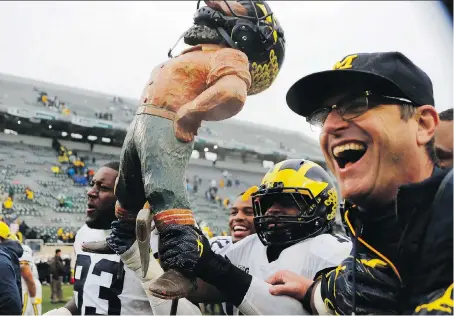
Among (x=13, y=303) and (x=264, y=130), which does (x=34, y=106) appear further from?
(x=264, y=130)

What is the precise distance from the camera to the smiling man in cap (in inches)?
39.4

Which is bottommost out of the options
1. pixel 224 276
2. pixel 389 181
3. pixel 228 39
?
pixel 224 276

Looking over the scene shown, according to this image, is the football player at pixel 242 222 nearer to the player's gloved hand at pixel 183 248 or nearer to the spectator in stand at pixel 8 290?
the spectator in stand at pixel 8 290

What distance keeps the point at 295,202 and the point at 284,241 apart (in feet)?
0.53

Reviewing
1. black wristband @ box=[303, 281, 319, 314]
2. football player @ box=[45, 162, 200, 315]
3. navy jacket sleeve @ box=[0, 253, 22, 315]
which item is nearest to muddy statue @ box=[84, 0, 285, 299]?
black wristband @ box=[303, 281, 319, 314]

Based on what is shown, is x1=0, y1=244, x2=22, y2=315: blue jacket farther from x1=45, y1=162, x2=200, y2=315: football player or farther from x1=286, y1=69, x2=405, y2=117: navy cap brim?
x1=286, y1=69, x2=405, y2=117: navy cap brim

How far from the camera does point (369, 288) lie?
3.57ft

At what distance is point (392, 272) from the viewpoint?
1.06 meters

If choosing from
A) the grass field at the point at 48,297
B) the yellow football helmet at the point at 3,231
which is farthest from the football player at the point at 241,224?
the grass field at the point at 48,297

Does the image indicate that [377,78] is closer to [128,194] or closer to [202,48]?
[202,48]

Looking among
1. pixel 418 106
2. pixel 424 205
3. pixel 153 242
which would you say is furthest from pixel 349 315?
pixel 153 242

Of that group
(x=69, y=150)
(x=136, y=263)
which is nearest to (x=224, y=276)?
(x=136, y=263)

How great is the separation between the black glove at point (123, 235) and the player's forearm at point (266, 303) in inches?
17.0

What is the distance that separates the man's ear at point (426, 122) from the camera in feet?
3.58
